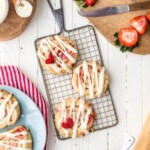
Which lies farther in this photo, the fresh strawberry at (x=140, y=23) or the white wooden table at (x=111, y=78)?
the white wooden table at (x=111, y=78)

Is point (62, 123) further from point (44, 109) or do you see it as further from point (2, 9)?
point (2, 9)

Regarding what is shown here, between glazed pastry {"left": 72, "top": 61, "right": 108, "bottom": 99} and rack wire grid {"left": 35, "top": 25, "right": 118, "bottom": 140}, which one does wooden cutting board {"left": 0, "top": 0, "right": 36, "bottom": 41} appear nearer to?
rack wire grid {"left": 35, "top": 25, "right": 118, "bottom": 140}

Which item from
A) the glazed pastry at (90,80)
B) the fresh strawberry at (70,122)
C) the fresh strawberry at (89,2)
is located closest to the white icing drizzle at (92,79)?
the glazed pastry at (90,80)

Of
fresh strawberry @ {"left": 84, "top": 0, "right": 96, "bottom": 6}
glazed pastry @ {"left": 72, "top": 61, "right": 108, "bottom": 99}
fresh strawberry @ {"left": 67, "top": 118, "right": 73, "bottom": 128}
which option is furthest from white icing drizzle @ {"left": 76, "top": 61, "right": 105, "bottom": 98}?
fresh strawberry @ {"left": 84, "top": 0, "right": 96, "bottom": 6}

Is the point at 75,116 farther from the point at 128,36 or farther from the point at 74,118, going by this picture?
the point at 128,36

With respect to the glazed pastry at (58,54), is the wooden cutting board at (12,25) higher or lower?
higher

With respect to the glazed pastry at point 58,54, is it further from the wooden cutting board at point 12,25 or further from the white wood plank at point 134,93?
the white wood plank at point 134,93

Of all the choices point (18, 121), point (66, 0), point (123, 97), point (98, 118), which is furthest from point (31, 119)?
point (66, 0)

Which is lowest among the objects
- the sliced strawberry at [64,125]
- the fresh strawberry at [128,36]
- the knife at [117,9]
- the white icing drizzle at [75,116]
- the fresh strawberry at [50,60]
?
the sliced strawberry at [64,125]
